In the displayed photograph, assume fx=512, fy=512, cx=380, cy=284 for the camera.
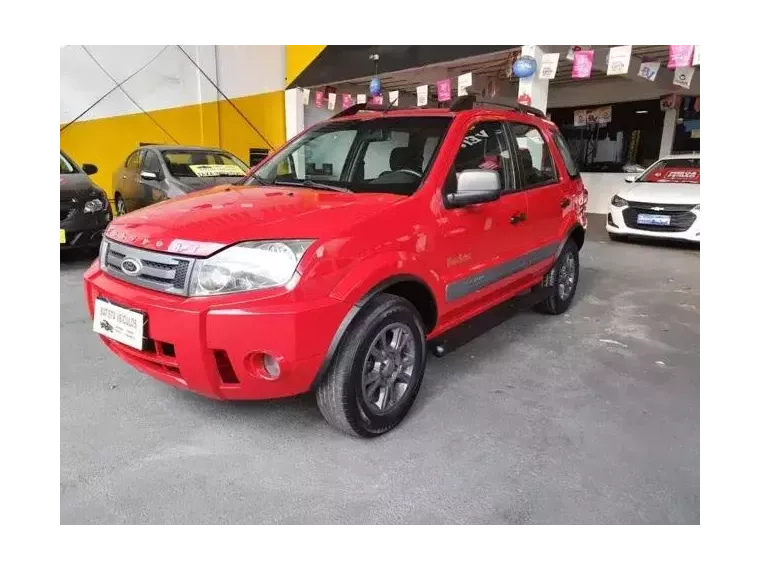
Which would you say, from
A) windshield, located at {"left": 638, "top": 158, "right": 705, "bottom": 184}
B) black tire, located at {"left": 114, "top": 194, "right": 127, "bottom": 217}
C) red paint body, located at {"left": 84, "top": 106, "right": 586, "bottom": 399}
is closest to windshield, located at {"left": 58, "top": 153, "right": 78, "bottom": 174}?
black tire, located at {"left": 114, "top": 194, "right": 127, "bottom": 217}

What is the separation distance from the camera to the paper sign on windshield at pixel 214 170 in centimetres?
743

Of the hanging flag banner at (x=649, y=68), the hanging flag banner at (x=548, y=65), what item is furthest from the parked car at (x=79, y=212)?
the hanging flag banner at (x=649, y=68)

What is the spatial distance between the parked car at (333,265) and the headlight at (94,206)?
3547mm

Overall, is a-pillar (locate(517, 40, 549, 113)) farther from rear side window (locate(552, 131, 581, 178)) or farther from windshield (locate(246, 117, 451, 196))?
windshield (locate(246, 117, 451, 196))

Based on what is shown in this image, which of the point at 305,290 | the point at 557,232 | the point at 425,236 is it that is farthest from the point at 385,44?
the point at 305,290

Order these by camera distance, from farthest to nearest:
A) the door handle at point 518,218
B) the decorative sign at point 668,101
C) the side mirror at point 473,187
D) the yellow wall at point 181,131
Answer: the decorative sign at point 668,101 → the yellow wall at point 181,131 → the door handle at point 518,218 → the side mirror at point 473,187

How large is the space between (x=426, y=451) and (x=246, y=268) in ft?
3.78

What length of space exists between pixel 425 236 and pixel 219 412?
1.38 m

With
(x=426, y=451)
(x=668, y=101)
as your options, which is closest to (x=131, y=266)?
(x=426, y=451)

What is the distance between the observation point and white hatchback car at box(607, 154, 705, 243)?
23.7ft

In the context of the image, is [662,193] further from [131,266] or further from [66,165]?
[66,165]

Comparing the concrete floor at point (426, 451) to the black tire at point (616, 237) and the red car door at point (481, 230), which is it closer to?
the red car door at point (481, 230)

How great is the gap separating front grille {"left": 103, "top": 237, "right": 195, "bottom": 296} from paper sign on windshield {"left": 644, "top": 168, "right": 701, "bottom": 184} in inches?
313

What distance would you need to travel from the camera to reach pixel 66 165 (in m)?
6.27
